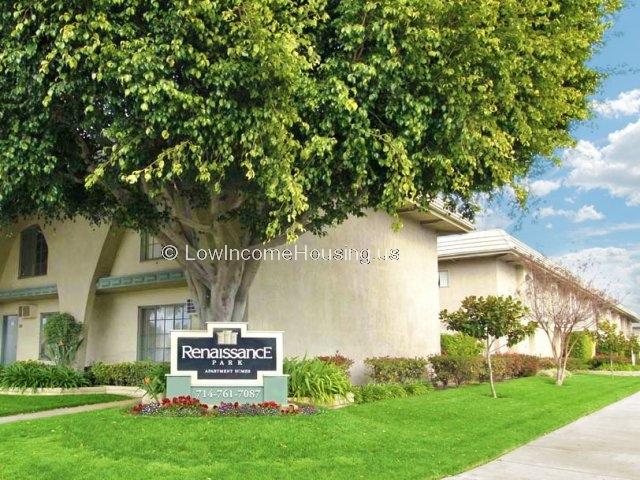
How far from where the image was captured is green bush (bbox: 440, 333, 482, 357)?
84.2 ft

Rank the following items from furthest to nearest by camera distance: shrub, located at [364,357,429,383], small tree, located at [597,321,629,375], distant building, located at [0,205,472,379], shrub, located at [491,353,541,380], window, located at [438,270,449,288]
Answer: small tree, located at [597,321,629,375], window, located at [438,270,449,288], shrub, located at [491,353,541,380], shrub, located at [364,357,429,383], distant building, located at [0,205,472,379]

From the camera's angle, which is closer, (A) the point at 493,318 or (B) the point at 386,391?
(B) the point at 386,391

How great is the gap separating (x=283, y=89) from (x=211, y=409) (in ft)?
19.8

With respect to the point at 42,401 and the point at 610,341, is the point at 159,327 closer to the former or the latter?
the point at 42,401

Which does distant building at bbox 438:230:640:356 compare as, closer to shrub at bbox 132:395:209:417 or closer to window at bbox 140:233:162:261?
window at bbox 140:233:162:261

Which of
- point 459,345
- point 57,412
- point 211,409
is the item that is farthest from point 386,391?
point 459,345

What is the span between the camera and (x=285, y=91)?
32.8ft

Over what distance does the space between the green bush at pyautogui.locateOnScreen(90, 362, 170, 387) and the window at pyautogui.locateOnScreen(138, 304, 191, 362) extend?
3.93 feet

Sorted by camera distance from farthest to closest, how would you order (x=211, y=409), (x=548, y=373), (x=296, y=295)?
(x=548, y=373), (x=296, y=295), (x=211, y=409)

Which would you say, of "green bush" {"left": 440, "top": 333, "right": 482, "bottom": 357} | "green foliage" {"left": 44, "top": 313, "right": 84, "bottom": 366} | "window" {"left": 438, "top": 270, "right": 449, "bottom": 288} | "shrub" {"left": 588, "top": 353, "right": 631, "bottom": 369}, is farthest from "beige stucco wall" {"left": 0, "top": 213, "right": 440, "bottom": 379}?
"shrub" {"left": 588, "top": 353, "right": 631, "bottom": 369}

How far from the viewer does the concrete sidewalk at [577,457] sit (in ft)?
27.9

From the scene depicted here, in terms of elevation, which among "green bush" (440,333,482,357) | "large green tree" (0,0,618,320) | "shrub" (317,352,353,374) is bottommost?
"shrub" (317,352,353,374)

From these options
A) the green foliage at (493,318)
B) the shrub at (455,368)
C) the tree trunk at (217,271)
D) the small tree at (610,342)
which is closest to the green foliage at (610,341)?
the small tree at (610,342)

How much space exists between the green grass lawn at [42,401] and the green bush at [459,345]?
13843mm
